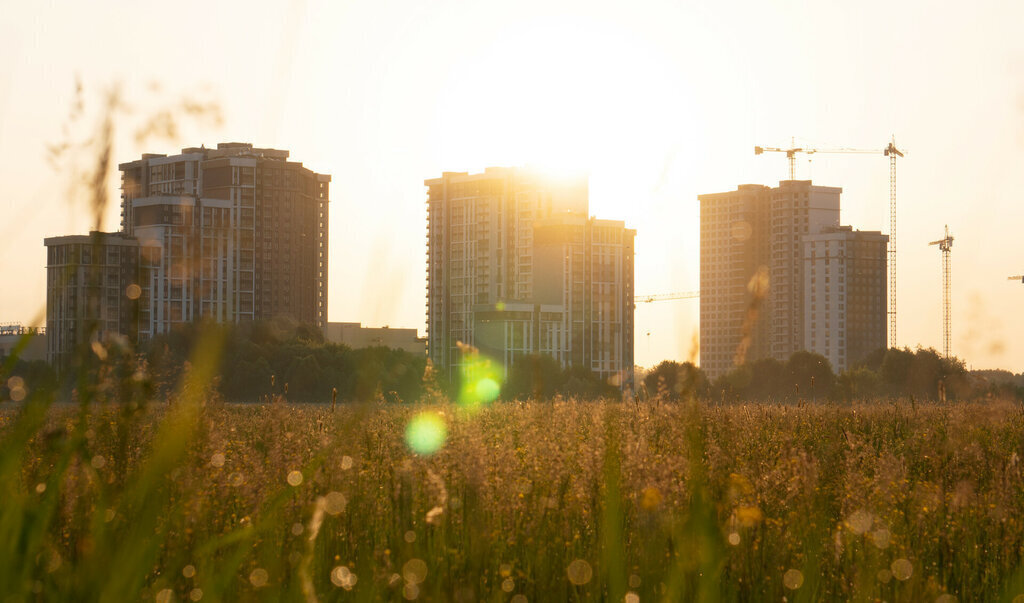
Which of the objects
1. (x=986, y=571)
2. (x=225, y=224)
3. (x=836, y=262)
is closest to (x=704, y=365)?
(x=836, y=262)

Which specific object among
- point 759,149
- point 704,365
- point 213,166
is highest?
point 759,149

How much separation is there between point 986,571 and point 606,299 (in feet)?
415

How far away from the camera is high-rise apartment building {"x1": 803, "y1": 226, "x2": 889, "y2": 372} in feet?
448

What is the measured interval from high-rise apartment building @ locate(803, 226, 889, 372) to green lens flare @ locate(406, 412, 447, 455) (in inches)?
5400

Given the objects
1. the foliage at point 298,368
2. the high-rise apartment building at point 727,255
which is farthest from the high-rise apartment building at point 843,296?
the foliage at point 298,368

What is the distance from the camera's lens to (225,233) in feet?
370

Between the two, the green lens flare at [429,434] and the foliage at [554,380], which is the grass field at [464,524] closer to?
the green lens flare at [429,434]

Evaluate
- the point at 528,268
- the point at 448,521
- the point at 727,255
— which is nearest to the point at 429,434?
the point at 448,521

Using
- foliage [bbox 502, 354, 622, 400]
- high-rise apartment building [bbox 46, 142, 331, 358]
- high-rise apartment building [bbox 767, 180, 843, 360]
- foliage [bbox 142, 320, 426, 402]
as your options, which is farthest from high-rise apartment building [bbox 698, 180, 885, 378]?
foliage [bbox 142, 320, 426, 402]

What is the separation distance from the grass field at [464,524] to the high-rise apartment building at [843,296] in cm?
13736

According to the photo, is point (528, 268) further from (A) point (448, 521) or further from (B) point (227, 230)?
(A) point (448, 521)

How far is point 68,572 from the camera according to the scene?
384 centimetres

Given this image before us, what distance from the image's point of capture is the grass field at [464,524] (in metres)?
4.07

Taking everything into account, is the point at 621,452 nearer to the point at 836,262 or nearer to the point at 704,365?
the point at 836,262
